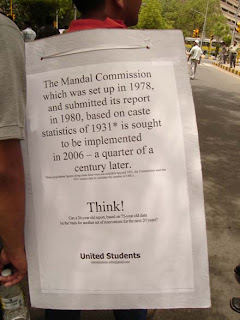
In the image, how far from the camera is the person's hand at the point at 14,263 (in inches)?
41.0

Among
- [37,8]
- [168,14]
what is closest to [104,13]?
[37,8]

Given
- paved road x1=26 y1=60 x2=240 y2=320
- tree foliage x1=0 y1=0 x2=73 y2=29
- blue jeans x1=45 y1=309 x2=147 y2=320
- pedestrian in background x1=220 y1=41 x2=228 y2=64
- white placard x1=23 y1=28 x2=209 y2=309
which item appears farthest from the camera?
tree foliage x1=0 y1=0 x2=73 y2=29

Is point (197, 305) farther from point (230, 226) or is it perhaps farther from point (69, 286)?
point (230, 226)

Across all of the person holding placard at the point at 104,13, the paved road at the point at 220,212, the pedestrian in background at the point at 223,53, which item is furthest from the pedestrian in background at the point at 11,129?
the pedestrian in background at the point at 223,53

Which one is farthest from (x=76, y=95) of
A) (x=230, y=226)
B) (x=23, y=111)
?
(x=230, y=226)

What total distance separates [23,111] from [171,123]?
415 mm

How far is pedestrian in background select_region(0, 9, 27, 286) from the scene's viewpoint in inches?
33.6

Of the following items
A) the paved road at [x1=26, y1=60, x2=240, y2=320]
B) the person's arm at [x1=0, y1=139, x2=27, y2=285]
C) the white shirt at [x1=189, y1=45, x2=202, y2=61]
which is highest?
the person's arm at [x1=0, y1=139, x2=27, y2=285]

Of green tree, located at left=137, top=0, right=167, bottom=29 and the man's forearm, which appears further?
green tree, located at left=137, top=0, right=167, bottom=29

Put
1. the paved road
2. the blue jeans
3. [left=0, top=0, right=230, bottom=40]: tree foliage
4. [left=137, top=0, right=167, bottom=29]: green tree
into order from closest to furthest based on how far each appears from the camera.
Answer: the blue jeans
the paved road
[left=0, top=0, right=230, bottom=40]: tree foliage
[left=137, top=0, right=167, bottom=29]: green tree

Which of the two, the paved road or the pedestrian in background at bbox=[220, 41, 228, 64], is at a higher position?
the paved road

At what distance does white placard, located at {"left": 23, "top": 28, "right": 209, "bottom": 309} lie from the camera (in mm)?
977

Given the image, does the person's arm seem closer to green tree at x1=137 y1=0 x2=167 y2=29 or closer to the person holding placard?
the person holding placard

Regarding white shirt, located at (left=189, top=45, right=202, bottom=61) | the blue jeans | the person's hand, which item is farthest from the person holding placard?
white shirt, located at (left=189, top=45, right=202, bottom=61)
